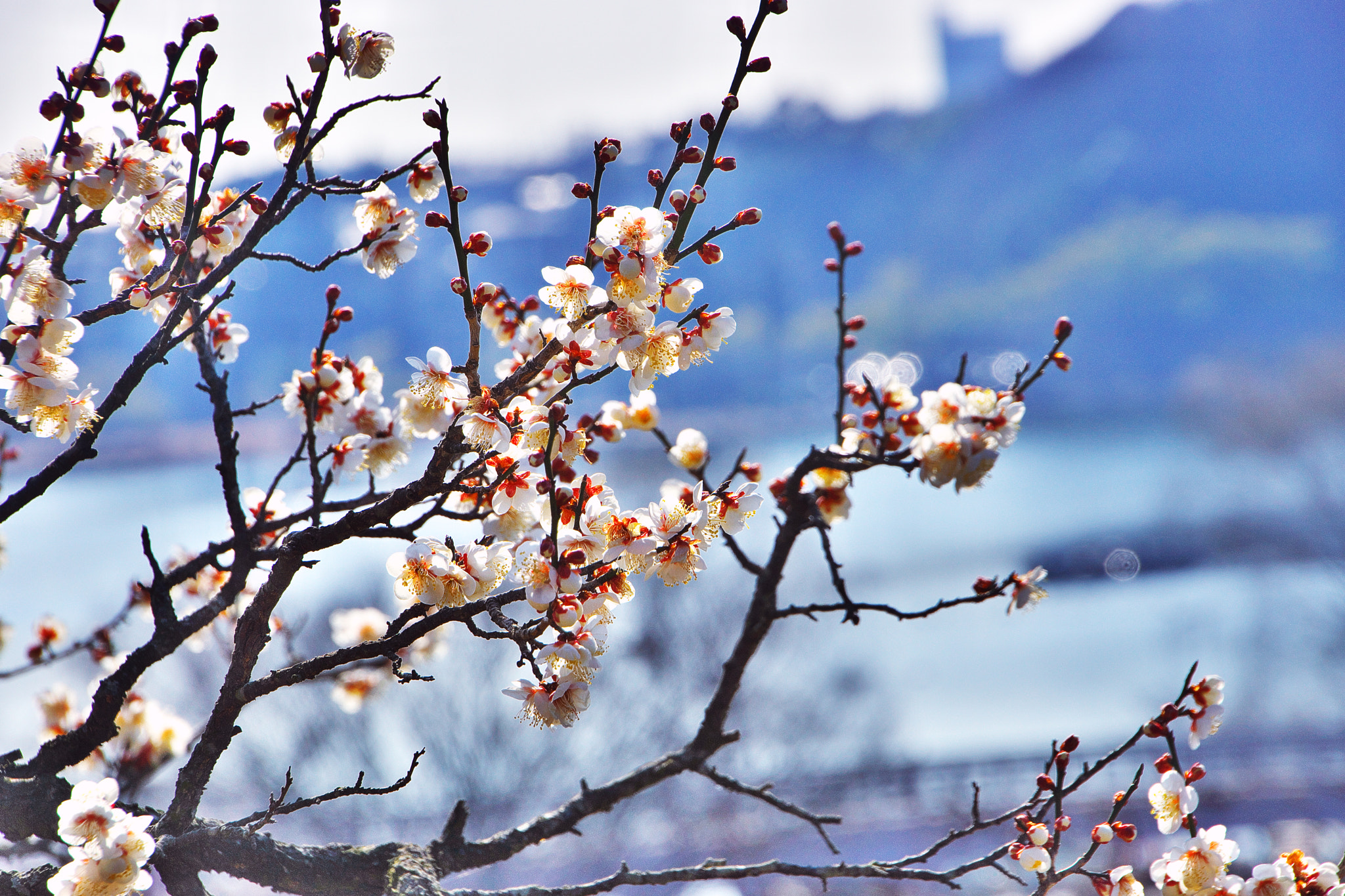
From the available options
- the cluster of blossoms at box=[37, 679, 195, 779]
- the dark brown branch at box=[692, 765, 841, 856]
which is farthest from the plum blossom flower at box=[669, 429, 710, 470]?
the cluster of blossoms at box=[37, 679, 195, 779]

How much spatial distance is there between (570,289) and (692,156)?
0.73 ft

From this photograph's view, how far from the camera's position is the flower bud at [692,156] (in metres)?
1.02

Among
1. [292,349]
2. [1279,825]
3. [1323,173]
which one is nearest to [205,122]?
[1279,825]

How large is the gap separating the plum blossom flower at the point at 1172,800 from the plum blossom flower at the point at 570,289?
117 centimetres

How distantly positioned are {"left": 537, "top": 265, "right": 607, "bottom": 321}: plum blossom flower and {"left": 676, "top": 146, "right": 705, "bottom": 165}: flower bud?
0.18 m

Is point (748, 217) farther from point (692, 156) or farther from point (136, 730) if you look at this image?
point (136, 730)

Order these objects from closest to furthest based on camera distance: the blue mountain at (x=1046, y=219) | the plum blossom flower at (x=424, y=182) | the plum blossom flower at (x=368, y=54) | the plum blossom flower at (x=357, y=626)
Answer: the plum blossom flower at (x=368, y=54)
the plum blossom flower at (x=424, y=182)
the plum blossom flower at (x=357, y=626)
the blue mountain at (x=1046, y=219)

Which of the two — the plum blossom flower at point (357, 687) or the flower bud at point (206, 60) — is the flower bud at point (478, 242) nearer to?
the flower bud at point (206, 60)

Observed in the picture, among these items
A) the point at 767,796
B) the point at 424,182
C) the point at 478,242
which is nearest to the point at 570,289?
the point at 478,242

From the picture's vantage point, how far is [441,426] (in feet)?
4.55

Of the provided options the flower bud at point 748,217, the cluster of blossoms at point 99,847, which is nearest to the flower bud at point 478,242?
the flower bud at point 748,217

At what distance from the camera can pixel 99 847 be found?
0.98 m

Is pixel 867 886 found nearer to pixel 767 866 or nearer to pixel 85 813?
pixel 767 866

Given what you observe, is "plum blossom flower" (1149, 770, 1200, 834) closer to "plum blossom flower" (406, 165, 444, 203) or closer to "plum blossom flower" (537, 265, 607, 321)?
"plum blossom flower" (537, 265, 607, 321)
